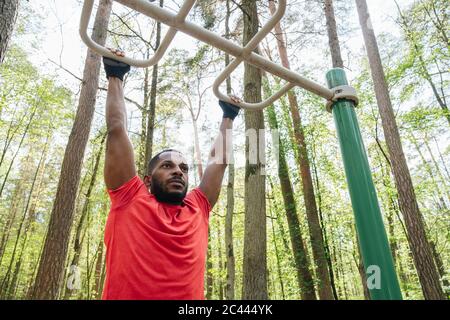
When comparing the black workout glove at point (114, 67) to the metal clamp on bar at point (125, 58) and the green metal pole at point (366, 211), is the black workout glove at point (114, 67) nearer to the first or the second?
the metal clamp on bar at point (125, 58)

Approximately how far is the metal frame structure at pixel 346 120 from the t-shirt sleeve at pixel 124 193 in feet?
1.99

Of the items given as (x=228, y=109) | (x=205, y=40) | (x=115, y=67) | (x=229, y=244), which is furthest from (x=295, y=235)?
(x=205, y=40)

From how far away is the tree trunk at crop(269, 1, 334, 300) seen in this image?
7.10 metres

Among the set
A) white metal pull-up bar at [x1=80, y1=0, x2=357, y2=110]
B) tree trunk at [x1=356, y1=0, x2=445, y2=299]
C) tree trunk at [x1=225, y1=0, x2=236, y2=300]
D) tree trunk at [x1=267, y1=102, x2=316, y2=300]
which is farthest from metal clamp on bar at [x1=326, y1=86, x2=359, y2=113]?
tree trunk at [x1=267, y1=102, x2=316, y2=300]

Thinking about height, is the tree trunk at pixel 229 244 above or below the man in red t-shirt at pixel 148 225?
above

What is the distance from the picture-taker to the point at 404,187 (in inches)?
229

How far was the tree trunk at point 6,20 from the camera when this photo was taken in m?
1.56

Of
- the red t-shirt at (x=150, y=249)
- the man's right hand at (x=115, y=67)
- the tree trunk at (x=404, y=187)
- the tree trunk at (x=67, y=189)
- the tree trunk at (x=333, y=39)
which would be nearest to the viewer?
the red t-shirt at (x=150, y=249)

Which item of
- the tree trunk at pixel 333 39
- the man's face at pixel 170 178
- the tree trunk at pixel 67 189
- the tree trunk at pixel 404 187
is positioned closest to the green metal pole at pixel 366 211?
the man's face at pixel 170 178

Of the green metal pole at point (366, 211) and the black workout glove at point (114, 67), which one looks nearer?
the green metal pole at point (366, 211)

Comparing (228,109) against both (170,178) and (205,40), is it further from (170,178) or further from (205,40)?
(205,40)

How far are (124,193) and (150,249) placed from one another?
33 centimetres

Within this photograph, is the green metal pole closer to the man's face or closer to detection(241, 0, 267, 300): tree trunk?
the man's face

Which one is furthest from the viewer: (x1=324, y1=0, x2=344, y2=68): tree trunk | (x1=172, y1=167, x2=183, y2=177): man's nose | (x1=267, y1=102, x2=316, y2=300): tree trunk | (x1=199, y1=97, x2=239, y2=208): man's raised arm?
(x1=267, y1=102, x2=316, y2=300): tree trunk
